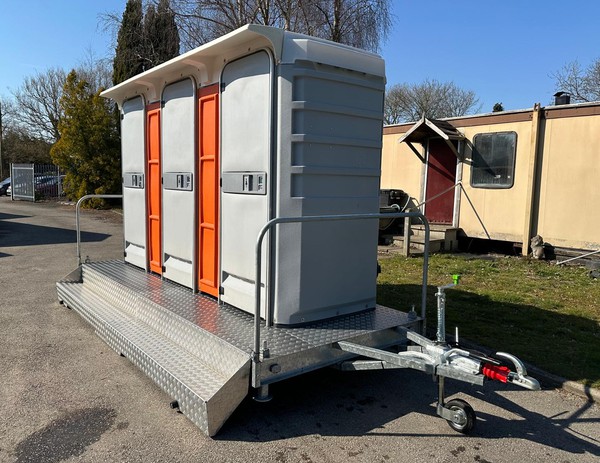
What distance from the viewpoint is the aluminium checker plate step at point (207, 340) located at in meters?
3.20

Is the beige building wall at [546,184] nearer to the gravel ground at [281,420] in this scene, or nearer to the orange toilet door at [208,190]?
the gravel ground at [281,420]

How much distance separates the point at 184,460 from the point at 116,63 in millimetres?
22159

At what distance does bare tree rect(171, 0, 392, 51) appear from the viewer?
1541 centimetres

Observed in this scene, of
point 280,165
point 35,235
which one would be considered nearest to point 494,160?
point 280,165

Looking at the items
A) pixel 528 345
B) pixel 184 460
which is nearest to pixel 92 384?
pixel 184 460

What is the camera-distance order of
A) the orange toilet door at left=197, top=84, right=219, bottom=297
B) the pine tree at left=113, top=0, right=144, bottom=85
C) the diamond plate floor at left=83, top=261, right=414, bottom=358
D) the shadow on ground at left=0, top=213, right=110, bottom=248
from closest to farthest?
the diamond plate floor at left=83, top=261, right=414, bottom=358 → the orange toilet door at left=197, top=84, right=219, bottom=297 → the shadow on ground at left=0, top=213, right=110, bottom=248 → the pine tree at left=113, top=0, right=144, bottom=85

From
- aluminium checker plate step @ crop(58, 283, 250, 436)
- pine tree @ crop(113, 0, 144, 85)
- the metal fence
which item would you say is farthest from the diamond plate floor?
the metal fence

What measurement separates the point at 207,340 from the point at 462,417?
6.15 ft

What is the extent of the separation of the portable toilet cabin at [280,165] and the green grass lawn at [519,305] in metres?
1.71

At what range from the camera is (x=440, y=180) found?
12.0m

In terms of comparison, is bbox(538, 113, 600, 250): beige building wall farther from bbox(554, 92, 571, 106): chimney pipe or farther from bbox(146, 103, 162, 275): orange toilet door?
bbox(146, 103, 162, 275): orange toilet door

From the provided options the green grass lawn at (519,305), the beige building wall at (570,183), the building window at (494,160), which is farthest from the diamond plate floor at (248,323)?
the building window at (494,160)

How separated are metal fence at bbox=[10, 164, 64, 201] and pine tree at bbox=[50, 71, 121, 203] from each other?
5.48 meters

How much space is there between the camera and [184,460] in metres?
2.93
